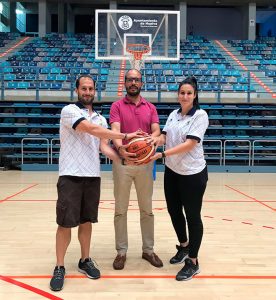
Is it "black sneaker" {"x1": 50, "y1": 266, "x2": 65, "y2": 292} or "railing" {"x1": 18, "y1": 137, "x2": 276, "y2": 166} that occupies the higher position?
"railing" {"x1": 18, "y1": 137, "x2": 276, "y2": 166}

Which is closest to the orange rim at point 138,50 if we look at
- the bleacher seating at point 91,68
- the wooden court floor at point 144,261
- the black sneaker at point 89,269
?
the bleacher seating at point 91,68

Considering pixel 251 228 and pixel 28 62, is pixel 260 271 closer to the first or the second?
pixel 251 228

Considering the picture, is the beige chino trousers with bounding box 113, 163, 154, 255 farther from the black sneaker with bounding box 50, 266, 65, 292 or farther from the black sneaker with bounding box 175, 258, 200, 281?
the black sneaker with bounding box 50, 266, 65, 292

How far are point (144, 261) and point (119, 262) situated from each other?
0.28 metres

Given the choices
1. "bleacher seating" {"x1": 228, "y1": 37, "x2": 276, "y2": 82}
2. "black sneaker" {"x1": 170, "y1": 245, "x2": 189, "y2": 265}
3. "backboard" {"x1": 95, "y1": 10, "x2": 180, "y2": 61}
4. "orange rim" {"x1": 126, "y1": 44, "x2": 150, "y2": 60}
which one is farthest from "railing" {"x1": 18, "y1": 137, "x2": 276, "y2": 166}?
"black sneaker" {"x1": 170, "y1": 245, "x2": 189, "y2": 265}

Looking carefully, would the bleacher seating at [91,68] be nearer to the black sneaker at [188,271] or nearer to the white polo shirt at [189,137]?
the white polo shirt at [189,137]

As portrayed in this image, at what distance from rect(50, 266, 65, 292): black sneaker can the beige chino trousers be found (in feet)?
1.94

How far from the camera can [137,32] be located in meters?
12.1

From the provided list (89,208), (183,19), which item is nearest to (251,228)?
(89,208)

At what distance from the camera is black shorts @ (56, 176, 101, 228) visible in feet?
9.75

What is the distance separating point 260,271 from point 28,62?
46.6ft

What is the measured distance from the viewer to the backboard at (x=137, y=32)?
38.1ft

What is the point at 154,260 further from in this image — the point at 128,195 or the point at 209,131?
the point at 209,131

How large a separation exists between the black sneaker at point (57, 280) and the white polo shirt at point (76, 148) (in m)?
0.70
